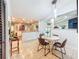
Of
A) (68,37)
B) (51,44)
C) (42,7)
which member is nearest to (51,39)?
(51,44)

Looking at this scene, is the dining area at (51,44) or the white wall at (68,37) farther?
the dining area at (51,44)

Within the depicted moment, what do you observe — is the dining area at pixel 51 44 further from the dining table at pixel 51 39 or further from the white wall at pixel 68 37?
the white wall at pixel 68 37

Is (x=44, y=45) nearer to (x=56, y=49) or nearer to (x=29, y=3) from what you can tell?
(x=56, y=49)

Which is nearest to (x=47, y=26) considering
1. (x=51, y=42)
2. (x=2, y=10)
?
(x=51, y=42)

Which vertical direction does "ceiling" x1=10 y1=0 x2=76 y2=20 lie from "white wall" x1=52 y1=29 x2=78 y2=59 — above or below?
above

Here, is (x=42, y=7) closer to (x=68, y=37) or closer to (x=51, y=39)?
(x=51, y=39)

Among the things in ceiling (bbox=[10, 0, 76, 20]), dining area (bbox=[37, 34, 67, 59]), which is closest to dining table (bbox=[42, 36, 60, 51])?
dining area (bbox=[37, 34, 67, 59])

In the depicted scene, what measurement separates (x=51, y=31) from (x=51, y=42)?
502 mm

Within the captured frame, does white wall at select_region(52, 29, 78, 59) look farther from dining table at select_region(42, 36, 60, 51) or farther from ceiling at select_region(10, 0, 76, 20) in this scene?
ceiling at select_region(10, 0, 76, 20)

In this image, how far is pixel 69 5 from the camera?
11.5ft

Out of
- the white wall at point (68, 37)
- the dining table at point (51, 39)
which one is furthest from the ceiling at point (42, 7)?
the dining table at point (51, 39)

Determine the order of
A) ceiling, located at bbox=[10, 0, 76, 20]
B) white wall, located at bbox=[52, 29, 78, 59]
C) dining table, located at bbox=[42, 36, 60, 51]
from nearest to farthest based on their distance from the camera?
1. white wall, located at bbox=[52, 29, 78, 59]
2. ceiling, located at bbox=[10, 0, 76, 20]
3. dining table, located at bbox=[42, 36, 60, 51]

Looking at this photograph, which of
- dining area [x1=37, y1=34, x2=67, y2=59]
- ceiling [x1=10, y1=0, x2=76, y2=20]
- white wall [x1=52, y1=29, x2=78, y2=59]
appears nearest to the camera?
white wall [x1=52, y1=29, x2=78, y2=59]

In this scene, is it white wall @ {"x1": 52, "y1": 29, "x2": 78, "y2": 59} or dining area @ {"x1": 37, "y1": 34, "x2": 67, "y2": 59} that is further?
dining area @ {"x1": 37, "y1": 34, "x2": 67, "y2": 59}
